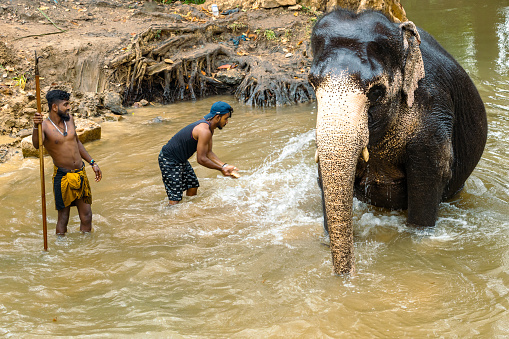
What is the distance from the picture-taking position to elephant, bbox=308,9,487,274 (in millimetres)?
3012

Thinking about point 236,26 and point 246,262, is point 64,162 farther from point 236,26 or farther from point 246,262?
point 236,26

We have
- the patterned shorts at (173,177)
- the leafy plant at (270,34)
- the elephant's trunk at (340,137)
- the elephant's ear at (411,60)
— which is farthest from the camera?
the leafy plant at (270,34)

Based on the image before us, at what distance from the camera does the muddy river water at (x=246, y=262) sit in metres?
3.29

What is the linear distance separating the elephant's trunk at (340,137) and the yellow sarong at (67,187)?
2728 millimetres

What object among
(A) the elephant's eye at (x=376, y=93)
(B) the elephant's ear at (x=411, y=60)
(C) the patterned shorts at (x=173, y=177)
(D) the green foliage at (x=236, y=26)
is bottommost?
(C) the patterned shorts at (x=173, y=177)

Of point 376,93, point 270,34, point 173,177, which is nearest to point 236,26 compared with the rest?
point 270,34

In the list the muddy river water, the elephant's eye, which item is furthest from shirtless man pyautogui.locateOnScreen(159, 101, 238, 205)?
the elephant's eye

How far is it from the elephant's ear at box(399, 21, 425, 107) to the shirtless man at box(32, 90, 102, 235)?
3059mm

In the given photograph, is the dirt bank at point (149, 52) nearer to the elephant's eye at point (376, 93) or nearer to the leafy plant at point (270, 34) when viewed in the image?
the leafy plant at point (270, 34)

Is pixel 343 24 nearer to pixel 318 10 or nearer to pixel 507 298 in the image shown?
pixel 507 298

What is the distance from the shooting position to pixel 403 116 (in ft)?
12.3

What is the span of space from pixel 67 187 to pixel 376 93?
3048mm

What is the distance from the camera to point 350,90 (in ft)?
9.95

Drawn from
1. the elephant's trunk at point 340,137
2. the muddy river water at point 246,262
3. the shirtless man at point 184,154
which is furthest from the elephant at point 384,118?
the shirtless man at point 184,154
